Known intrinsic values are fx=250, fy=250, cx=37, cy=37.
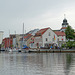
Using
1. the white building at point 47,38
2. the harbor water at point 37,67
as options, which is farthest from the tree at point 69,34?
the harbor water at point 37,67

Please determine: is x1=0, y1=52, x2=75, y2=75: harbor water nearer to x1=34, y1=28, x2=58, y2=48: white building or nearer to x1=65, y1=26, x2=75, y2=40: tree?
x1=34, y1=28, x2=58, y2=48: white building

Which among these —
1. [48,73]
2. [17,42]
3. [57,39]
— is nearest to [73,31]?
[57,39]

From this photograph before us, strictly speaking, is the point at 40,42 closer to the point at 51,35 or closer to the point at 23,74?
the point at 51,35

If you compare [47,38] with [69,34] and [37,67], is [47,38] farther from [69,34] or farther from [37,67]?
[37,67]

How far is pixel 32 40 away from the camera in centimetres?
13138

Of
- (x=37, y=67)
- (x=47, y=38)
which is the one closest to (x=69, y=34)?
(x=47, y=38)

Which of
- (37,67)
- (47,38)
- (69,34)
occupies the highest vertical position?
(69,34)

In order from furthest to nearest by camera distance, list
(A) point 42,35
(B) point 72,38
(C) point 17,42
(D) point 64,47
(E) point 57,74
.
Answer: (C) point 17,42, (B) point 72,38, (A) point 42,35, (D) point 64,47, (E) point 57,74

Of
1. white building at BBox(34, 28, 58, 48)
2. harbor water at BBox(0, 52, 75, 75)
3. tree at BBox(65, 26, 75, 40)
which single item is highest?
tree at BBox(65, 26, 75, 40)

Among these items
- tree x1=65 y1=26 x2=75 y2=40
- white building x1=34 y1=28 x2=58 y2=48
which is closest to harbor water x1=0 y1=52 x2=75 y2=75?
white building x1=34 y1=28 x2=58 y2=48

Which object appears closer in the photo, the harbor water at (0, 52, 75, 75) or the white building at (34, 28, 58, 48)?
the harbor water at (0, 52, 75, 75)

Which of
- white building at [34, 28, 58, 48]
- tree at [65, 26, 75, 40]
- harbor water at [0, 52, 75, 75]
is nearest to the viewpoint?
harbor water at [0, 52, 75, 75]

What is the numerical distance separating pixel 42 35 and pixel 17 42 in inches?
2035

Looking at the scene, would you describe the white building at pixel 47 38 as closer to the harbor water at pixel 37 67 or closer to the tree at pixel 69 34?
the tree at pixel 69 34
